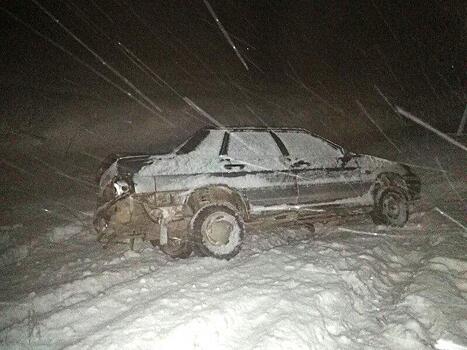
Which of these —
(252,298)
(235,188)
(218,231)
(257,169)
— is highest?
(257,169)

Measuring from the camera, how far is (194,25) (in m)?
22.7

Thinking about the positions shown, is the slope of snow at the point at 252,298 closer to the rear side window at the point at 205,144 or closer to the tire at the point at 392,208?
the tire at the point at 392,208

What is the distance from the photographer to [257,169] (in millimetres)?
5359

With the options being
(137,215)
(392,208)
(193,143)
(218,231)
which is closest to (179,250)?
(218,231)

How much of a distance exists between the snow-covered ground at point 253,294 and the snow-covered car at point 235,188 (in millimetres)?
387

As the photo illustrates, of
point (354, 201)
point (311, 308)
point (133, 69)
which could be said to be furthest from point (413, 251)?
point (133, 69)

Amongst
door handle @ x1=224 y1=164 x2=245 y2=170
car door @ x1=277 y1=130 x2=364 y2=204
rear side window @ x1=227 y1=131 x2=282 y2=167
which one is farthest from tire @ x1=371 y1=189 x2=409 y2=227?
door handle @ x1=224 y1=164 x2=245 y2=170

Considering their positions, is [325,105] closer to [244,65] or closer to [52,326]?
[244,65]

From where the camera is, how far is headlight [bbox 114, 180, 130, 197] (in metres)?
4.64

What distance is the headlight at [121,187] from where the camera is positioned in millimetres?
4641

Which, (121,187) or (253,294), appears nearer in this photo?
(253,294)

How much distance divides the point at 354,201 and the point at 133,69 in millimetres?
16757

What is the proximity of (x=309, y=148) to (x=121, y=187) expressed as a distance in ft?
9.85

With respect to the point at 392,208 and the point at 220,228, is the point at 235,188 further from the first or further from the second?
the point at 392,208
